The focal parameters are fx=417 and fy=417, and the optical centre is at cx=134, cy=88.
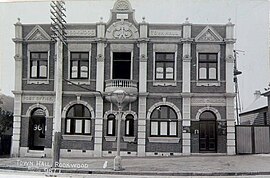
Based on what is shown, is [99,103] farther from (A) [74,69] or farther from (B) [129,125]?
(A) [74,69]

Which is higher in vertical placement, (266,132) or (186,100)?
(186,100)

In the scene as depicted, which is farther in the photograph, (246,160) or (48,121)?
(48,121)

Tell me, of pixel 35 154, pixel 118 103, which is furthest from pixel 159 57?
pixel 35 154

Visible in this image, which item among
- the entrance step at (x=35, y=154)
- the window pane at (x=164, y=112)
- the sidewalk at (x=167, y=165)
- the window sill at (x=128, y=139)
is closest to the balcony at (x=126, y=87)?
the window pane at (x=164, y=112)

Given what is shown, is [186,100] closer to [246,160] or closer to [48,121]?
[246,160]

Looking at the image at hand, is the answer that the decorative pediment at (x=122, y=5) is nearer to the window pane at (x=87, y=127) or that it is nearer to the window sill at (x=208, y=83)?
the window sill at (x=208, y=83)

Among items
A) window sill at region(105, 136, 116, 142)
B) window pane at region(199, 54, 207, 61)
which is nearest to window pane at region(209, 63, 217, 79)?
window pane at region(199, 54, 207, 61)

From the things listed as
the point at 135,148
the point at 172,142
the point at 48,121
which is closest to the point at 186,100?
the point at 172,142

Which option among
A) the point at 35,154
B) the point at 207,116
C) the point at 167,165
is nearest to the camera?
the point at 167,165

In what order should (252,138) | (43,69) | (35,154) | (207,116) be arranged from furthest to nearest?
1. (43,69)
2. (35,154)
3. (207,116)
4. (252,138)
